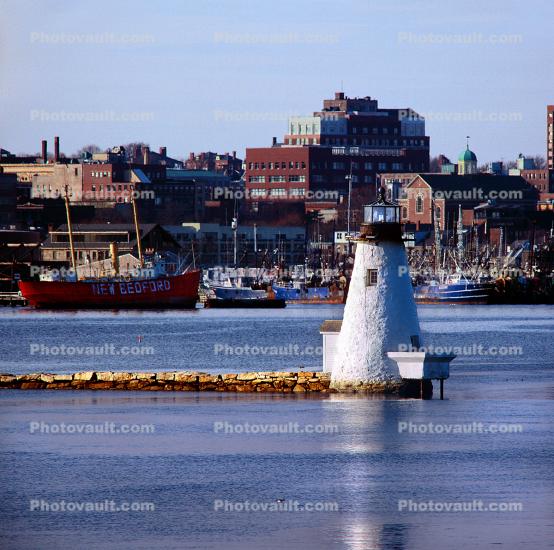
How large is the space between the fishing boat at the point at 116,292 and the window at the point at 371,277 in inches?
4288

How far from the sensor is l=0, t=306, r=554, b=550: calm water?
92.6 feet

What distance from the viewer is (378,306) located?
42.8 metres

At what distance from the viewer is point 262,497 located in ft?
104

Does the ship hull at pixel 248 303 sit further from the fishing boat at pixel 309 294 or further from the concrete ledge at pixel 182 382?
the concrete ledge at pixel 182 382

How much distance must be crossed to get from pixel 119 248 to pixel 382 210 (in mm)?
135234

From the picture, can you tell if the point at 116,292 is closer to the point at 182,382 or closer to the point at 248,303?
the point at 248,303

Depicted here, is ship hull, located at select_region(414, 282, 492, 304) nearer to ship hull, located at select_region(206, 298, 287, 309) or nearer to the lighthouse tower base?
ship hull, located at select_region(206, 298, 287, 309)

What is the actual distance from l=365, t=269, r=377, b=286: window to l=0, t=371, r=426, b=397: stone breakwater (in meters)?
5.51

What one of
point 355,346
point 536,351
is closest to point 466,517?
point 355,346

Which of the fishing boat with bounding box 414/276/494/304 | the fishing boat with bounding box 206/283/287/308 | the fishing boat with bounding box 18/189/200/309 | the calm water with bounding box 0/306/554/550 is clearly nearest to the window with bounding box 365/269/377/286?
the calm water with bounding box 0/306/554/550

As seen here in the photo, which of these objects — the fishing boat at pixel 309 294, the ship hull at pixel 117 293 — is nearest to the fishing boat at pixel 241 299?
the ship hull at pixel 117 293

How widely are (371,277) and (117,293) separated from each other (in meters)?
112

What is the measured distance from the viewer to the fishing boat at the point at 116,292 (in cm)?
15238

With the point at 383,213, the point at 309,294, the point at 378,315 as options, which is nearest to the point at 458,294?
the point at 309,294
